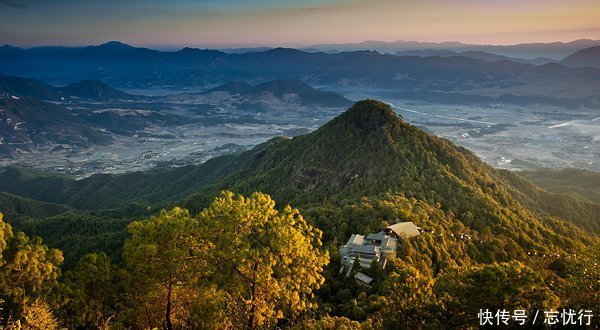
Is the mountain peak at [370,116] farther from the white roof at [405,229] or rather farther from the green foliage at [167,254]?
the green foliage at [167,254]

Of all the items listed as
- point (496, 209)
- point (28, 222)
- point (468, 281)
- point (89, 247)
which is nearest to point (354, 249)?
point (468, 281)

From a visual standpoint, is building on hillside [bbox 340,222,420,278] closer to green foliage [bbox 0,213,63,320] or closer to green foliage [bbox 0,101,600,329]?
green foliage [bbox 0,101,600,329]

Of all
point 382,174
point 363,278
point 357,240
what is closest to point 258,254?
point 363,278

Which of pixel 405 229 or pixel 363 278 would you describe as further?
pixel 405 229

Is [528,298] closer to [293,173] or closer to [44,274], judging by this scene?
[44,274]

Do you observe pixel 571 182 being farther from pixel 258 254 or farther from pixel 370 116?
pixel 258 254

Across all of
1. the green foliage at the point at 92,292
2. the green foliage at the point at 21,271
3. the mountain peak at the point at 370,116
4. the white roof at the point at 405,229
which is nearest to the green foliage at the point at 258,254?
the green foliage at the point at 92,292
